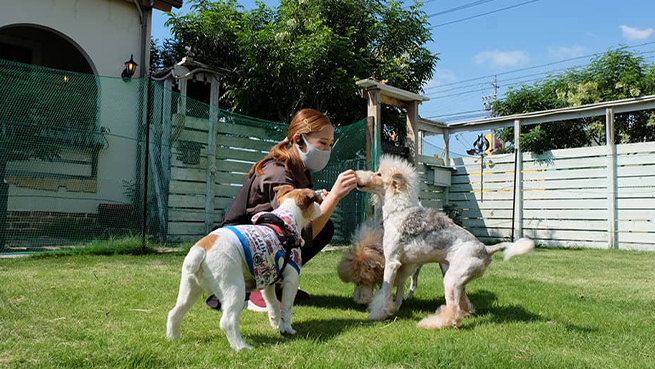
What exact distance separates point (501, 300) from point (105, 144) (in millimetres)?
5752

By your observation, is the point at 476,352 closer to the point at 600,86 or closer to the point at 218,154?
the point at 218,154

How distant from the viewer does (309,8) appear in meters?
13.0

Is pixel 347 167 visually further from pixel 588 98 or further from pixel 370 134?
pixel 588 98

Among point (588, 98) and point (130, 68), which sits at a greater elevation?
point (588, 98)

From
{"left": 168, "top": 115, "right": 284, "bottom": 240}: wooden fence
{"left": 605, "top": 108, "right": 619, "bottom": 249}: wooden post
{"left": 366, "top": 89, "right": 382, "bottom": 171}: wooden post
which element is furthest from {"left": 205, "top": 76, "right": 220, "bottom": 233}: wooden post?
{"left": 605, "top": 108, "right": 619, "bottom": 249}: wooden post

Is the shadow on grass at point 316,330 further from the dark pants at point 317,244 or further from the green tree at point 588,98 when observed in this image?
the green tree at point 588,98

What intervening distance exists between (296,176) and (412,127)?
5.80 metres

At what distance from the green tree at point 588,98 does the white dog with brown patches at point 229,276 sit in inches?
594

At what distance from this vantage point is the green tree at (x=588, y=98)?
642 inches

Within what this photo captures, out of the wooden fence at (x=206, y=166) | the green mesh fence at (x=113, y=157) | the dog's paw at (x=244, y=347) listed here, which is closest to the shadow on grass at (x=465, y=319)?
the dog's paw at (x=244, y=347)

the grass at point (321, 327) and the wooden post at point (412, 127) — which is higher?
the wooden post at point (412, 127)

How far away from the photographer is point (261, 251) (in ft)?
8.39

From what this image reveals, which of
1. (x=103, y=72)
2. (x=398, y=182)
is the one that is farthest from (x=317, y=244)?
(x=103, y=72)

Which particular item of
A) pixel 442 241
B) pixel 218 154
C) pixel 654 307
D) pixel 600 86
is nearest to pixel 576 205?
pixel 654 307
